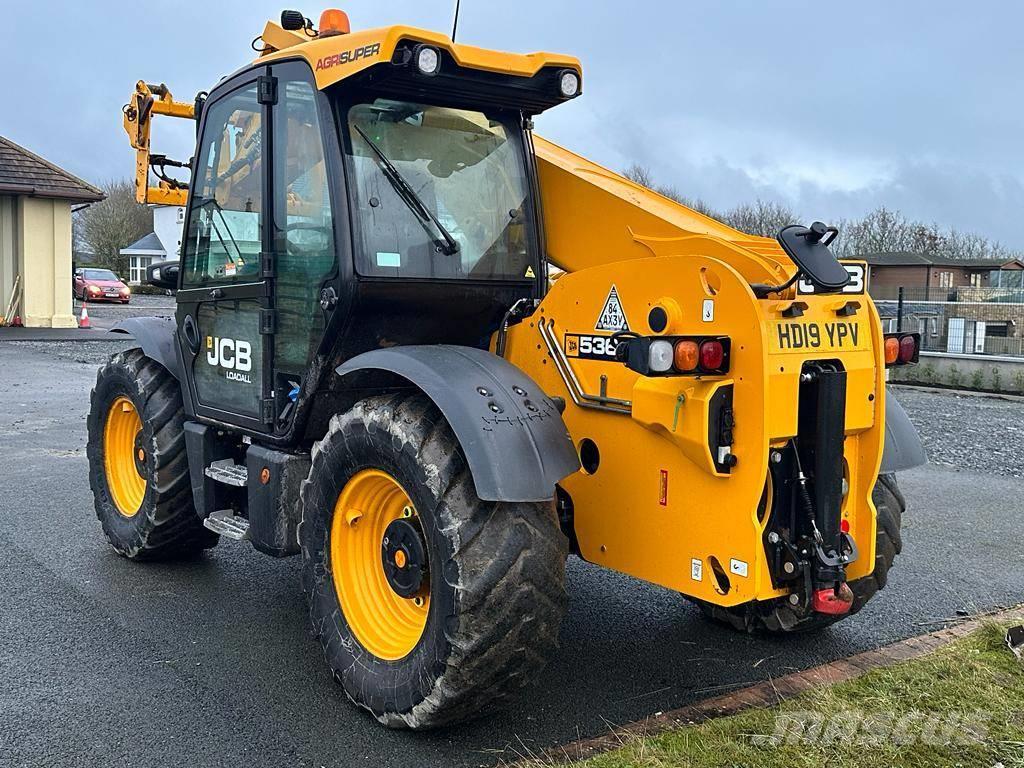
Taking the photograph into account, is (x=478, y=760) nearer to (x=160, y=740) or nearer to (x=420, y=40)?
(x=160, y=740)

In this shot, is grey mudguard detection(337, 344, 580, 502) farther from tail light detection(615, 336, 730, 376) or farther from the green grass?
the green grass

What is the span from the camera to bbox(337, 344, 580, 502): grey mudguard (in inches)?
126

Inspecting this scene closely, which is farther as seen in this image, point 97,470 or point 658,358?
point 97,470

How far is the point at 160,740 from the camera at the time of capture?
11.3 feet

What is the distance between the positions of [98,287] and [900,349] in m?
37.3

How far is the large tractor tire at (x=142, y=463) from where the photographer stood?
17.1ft

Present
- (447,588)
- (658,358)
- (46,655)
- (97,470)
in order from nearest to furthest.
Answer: (658,358) → (447,588) → (46,655) → (97,470)

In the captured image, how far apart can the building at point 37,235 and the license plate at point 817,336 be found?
2236cm

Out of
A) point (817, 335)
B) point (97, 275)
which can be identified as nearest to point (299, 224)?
point (817, 335)

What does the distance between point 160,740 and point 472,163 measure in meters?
2.62

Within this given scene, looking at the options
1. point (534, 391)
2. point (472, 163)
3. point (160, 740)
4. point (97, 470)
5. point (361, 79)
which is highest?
point (361, 79)

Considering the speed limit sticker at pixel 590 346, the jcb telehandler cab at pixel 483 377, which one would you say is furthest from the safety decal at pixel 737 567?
the speed limit sticker at pixel 590 346

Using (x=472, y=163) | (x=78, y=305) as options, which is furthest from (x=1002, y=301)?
(x=78, y=305)

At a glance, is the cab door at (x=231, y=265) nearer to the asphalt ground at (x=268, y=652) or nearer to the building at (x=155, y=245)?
the asphalt ground at (x=268, y=652)
